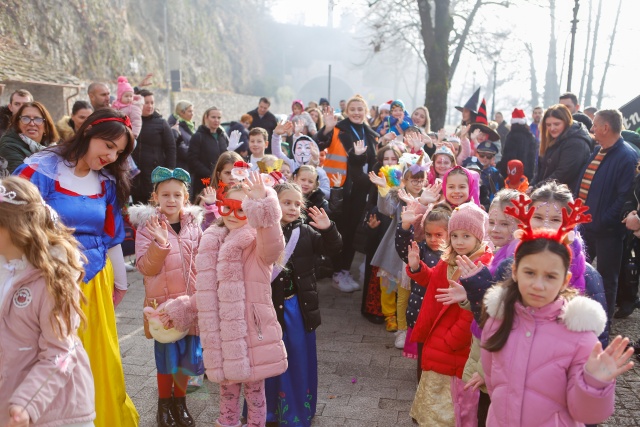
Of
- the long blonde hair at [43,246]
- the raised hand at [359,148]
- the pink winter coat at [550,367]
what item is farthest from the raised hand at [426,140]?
the long blonde hair at [43,246]

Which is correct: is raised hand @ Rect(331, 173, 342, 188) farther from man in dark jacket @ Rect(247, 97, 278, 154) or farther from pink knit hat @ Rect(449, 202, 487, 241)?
man in dark jacket @ Rect(247, 97, 278, 154)

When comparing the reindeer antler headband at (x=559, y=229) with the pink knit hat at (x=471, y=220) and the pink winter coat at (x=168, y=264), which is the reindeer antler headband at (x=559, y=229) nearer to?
the pink knit hat at (x=471, y=220)

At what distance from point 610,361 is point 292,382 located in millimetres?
2287

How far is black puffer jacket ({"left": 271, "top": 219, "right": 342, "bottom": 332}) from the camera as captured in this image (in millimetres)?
3844

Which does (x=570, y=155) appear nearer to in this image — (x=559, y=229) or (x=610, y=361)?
(x=559, y=229)

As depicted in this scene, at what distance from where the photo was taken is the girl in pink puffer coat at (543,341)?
2.35 meters

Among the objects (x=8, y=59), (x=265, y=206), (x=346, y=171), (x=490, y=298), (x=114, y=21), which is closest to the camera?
(x=490, y=298)

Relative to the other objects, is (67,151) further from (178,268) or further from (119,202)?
(178,268)

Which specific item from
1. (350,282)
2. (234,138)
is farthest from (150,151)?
(350,282)

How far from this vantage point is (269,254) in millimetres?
3297

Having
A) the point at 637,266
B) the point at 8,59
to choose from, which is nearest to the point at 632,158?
the point at 637,266

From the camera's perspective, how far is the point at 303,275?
3.92m

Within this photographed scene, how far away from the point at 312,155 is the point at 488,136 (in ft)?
12.6

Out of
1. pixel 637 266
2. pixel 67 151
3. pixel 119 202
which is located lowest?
pixel 637 266
